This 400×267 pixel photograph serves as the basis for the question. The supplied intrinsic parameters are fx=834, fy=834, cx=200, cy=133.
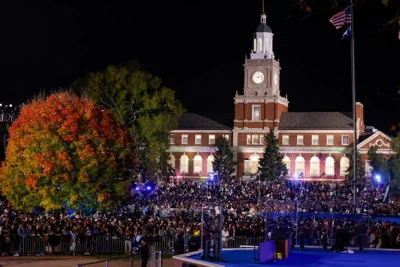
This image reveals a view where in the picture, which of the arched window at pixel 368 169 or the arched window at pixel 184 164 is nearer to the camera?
the arched window at pixel 368 169

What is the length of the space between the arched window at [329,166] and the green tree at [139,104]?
146 feet

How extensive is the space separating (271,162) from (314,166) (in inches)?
350

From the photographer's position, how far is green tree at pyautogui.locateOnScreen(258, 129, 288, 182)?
333 feet

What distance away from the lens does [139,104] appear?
219ft

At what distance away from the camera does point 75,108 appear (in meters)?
49.1

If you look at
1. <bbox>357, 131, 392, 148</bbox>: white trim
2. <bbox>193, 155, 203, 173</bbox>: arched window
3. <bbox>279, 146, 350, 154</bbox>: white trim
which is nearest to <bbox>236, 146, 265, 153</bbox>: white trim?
<bbox>279, 146, 350, 154</bbox>: white trim

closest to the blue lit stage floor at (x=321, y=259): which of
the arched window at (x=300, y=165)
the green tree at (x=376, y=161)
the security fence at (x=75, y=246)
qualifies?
the security fence at (x=75, y=246)

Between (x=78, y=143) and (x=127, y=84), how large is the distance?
18.7 meters

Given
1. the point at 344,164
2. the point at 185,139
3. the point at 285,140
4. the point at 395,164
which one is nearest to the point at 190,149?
the point at 185,139

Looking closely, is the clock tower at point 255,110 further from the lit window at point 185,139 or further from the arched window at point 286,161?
the lit window at point 185,139

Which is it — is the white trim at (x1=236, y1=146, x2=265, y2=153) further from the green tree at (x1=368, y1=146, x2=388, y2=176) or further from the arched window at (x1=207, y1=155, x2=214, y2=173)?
the green tree at (x1=368, y1=146, x2=388, y2=176)

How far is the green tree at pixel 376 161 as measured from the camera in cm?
9075

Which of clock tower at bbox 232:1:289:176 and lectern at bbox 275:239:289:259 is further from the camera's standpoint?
clock tower at bbox 232:1:289:176

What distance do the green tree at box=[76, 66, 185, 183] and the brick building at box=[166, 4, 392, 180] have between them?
41546mm
